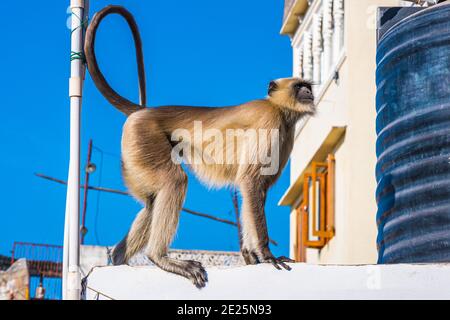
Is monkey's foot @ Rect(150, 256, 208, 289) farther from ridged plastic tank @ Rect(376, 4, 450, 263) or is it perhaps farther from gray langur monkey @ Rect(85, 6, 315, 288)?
ridged plastic tank @ Rect(376, 4, 450, 263)

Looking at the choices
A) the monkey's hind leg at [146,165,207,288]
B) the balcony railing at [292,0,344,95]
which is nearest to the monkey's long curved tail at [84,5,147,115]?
the monkey's hind leg at [146,165,207,288]

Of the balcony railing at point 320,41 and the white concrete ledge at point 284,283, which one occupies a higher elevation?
the balcony railing at point 320,41

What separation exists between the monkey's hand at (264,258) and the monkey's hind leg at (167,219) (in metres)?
0.43

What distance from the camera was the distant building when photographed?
1350 cm

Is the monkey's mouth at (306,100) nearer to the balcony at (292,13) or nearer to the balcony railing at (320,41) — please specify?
the balcony railing at (320,41)

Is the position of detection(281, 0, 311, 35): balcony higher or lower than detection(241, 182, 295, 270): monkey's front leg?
higher

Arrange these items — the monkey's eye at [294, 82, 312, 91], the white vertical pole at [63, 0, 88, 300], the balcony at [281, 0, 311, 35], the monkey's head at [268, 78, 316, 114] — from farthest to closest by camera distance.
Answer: the balcony at [281, 0, 311, 35]
the monkey's eye at [294, 82, 312, 91]
the monkey's head at [268, 78, 316, 114]
the white vertical pole at [63, 0, 88, 300]

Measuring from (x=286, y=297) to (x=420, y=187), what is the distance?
1488 mm

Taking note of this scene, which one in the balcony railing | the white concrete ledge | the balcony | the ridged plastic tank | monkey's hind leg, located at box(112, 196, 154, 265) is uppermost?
the balcony

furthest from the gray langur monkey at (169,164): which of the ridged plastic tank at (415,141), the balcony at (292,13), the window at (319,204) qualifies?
the balcony at (292,13)

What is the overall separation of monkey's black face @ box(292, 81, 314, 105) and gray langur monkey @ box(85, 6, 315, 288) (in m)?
0.17

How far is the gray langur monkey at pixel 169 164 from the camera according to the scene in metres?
6.26

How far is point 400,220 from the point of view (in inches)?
271
